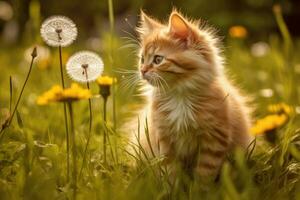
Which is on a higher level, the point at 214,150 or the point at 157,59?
the point at 157,59

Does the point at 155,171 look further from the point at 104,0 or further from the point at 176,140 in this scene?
the point at 104,0

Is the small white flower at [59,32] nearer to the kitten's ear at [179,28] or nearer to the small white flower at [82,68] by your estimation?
the small white flower at [82,68]

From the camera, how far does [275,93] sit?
3365 mm

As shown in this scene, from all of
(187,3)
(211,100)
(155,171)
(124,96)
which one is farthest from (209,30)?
(187,3)

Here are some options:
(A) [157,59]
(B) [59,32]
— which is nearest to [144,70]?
(A) [157,59]

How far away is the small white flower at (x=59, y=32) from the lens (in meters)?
1.90

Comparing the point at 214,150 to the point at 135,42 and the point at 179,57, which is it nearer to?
the point at 179,57

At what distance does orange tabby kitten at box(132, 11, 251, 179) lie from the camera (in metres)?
2.12

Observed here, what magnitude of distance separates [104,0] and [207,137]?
538cm

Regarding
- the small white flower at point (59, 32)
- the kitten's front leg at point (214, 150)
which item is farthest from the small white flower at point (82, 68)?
the kitten's front leg at point (214, 150)

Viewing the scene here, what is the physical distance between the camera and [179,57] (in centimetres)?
220

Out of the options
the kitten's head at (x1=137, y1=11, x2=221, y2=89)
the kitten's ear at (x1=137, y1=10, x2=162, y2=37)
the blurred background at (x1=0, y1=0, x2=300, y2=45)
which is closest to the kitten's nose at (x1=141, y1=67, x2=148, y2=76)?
the kitten's head at (x1=137, y1=11, x2=221, y2=89)

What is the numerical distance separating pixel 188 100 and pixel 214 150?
0.22m

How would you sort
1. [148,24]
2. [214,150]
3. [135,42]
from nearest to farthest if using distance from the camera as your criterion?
[214,150] < [148,24] < [135,42]
